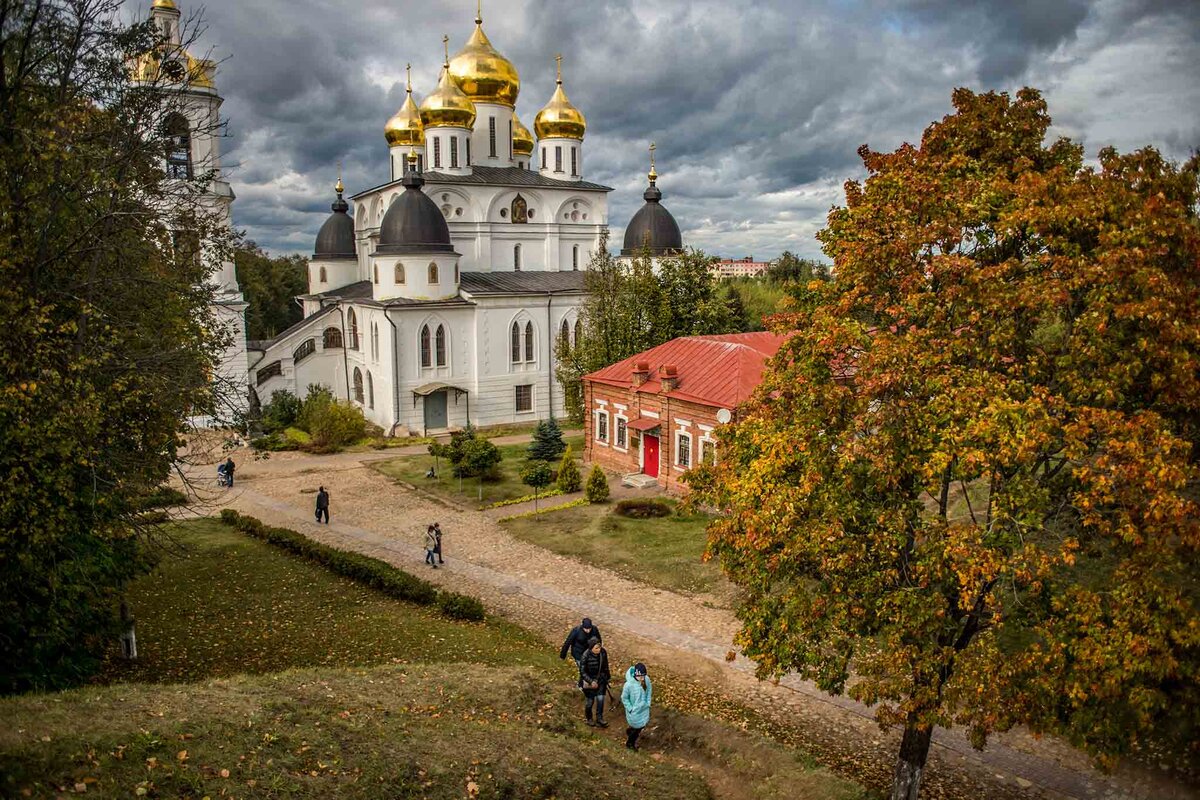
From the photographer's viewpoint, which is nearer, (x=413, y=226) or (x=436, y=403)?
(x=413, y=226)

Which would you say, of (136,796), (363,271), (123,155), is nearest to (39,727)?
(136,796)

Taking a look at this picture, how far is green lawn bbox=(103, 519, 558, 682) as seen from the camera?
14406 mm

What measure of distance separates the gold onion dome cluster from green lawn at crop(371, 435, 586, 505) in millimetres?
19316

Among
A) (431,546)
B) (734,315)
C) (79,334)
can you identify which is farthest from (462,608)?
(734,315)

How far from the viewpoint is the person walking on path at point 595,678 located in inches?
464

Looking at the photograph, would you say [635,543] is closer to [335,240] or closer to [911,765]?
[911,765]

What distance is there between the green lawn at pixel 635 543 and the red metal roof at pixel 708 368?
415 centimetres

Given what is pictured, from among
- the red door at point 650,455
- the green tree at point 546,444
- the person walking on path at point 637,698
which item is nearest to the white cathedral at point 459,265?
the green tree at point 546,444

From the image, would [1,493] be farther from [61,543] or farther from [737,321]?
[737,321]

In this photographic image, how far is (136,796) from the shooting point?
686cm

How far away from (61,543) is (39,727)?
3.89 metres

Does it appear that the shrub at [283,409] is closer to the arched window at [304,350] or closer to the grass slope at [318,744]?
the arched window at [304,350]

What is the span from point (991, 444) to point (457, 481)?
23.6m

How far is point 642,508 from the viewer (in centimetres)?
2541
